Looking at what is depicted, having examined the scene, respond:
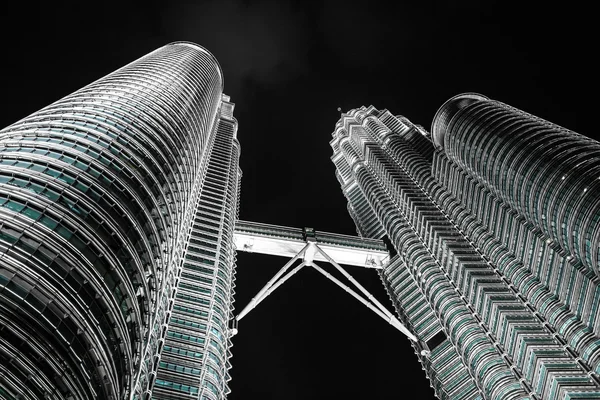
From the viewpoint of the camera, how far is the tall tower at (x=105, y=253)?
35156 millimetres

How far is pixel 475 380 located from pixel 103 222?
77645 mm

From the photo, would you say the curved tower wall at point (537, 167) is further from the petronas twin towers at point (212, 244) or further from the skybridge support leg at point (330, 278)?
the skybridge support leg at point (330, 278)

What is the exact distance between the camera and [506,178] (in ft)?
343

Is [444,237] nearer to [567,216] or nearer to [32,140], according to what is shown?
[567,216]

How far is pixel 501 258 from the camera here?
114188 mm

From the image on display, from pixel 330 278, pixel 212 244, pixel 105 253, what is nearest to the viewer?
pixel 105 253

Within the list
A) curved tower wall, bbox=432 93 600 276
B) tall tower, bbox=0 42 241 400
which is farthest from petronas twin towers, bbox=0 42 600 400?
curved tower wall, bbox=432 93 600 276

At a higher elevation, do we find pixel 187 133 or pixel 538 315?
pixel 187 133

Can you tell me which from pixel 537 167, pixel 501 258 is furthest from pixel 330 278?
pixel 537 167

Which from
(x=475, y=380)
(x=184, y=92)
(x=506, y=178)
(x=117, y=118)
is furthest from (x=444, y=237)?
(x=117, y=118)

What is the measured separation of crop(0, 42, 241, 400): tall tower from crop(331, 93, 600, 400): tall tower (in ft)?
148

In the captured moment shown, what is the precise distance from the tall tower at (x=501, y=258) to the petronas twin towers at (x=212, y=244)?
15.4 inches

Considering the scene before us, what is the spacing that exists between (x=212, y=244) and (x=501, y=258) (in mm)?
57371

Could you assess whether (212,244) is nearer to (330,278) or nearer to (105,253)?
(330,278)
